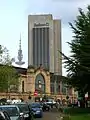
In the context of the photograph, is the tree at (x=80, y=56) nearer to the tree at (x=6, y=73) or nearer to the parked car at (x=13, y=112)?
the tree at (x=6, y=73)

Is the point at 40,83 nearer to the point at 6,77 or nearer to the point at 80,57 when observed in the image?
the point at 6,77

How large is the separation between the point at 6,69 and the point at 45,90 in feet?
279

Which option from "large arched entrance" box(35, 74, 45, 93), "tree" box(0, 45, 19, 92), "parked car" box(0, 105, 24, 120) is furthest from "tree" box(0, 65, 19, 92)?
"large arched entrance" box(35, 74, 45, 93)

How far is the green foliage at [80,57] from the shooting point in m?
69.8

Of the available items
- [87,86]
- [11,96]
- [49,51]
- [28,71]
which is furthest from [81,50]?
[49,51]

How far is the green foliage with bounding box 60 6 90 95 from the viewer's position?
69812 mm

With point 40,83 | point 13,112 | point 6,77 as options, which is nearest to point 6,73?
point 6,77

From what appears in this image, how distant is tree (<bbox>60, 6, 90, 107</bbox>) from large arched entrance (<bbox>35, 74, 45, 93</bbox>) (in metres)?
88.7

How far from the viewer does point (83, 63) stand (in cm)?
7081

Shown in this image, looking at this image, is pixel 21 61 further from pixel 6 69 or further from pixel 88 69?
pixel 88 69

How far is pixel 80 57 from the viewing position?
7081 cm

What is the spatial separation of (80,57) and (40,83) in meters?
100

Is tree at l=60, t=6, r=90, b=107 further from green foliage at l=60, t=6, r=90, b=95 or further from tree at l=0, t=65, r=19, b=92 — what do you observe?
tree at l=0, t=65, r=19, b=92

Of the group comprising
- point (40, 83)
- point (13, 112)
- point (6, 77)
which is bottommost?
point (13, 112)
